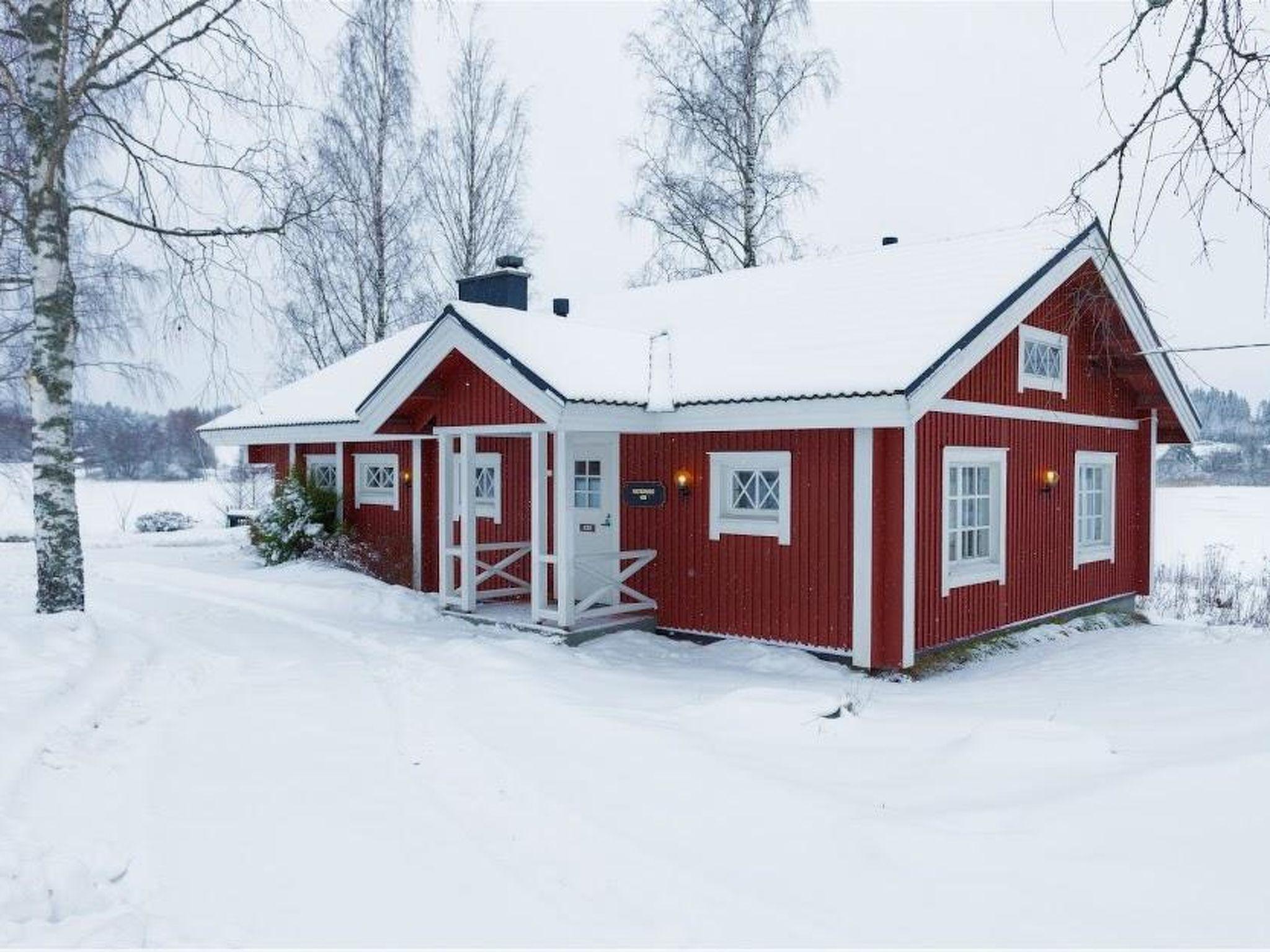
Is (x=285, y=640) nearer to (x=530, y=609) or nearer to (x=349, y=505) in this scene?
(x=530, y=609)

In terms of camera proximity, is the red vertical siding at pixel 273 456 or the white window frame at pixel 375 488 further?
the red vertical siding at pixel 273 456

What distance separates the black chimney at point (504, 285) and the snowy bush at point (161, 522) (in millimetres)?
14596

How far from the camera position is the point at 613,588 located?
10195 millimetres

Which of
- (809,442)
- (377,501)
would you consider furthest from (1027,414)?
(377,501)

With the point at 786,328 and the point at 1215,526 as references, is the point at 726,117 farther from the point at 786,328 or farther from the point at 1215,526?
the point at 1215,526

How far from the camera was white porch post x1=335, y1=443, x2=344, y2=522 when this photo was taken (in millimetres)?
14398

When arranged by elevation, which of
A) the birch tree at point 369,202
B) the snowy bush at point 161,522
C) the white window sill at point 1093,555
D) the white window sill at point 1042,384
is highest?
the birch tree at point 369,202

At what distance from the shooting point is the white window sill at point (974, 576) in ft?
29.7

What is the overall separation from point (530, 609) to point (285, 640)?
2.84 m

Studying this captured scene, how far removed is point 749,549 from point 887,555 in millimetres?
1504

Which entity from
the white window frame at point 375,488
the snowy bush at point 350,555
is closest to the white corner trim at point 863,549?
the snowy bush at point 350,555

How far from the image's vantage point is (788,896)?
3730 millimetres

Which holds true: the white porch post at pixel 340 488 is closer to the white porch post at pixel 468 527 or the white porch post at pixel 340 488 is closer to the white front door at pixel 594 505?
the white porch post at pixel 468 527

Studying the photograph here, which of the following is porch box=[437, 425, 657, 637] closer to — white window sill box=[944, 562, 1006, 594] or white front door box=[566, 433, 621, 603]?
white front door box=[566, 433, 621, 603]
